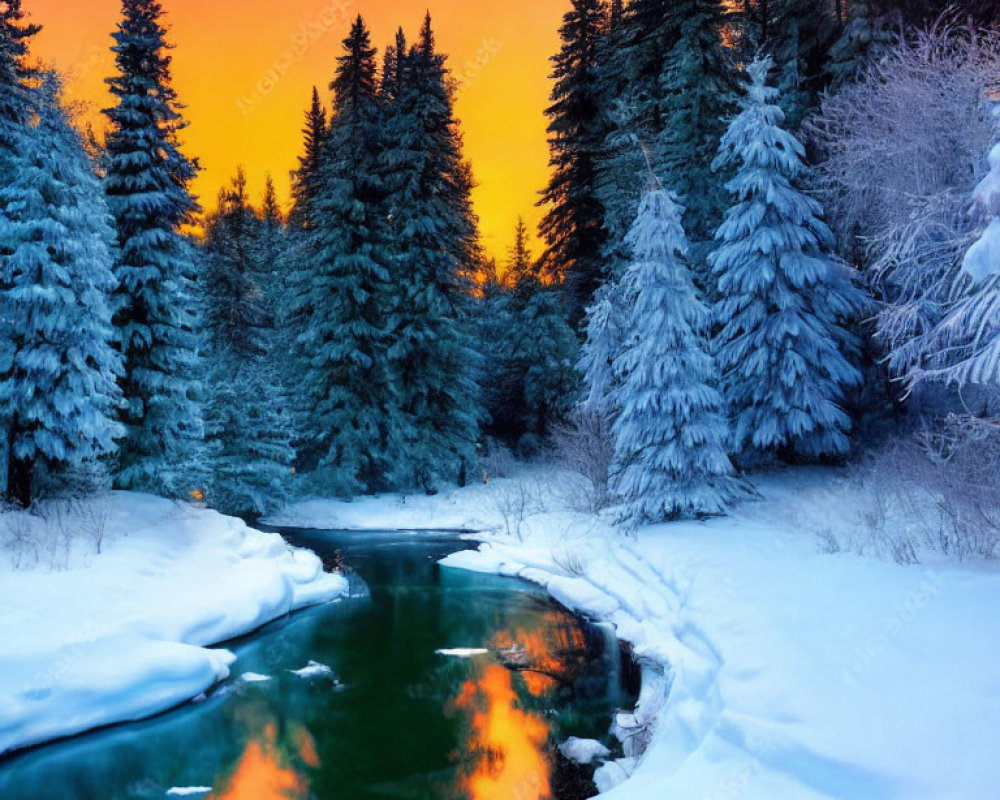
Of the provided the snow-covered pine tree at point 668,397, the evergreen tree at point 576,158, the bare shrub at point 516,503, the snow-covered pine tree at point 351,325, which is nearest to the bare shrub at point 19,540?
the snow-covered pine tree at point 668,397

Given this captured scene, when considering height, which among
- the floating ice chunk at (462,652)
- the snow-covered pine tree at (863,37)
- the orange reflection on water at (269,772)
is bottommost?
the orange reflection on water at (269,772)

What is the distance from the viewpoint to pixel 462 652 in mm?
12953

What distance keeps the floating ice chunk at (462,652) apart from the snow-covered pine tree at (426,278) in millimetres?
15488

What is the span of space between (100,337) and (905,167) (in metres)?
17.6

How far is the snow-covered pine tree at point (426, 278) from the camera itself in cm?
2864

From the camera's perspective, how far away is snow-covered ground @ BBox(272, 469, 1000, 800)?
18.5ft

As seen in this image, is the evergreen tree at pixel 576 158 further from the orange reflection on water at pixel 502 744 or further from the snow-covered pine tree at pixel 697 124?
the orange reflection on water at pixel 502 744

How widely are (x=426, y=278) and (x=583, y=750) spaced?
22638 mm

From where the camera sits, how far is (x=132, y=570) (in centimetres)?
1297

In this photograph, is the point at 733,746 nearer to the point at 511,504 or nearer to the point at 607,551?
the point at 607,551

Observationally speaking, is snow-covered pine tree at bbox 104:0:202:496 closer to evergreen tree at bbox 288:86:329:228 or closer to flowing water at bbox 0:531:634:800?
flowing water at bbox 0:531:634:800

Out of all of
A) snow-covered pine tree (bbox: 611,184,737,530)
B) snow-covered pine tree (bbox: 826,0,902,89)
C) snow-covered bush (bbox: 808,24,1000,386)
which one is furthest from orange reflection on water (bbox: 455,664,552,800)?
→ snow-covered pine tree (bbox: 826,0,902,89)

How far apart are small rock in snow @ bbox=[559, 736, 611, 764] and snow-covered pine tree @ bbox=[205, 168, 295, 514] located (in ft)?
53.9

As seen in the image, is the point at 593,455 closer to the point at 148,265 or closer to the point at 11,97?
the point at 148,265
